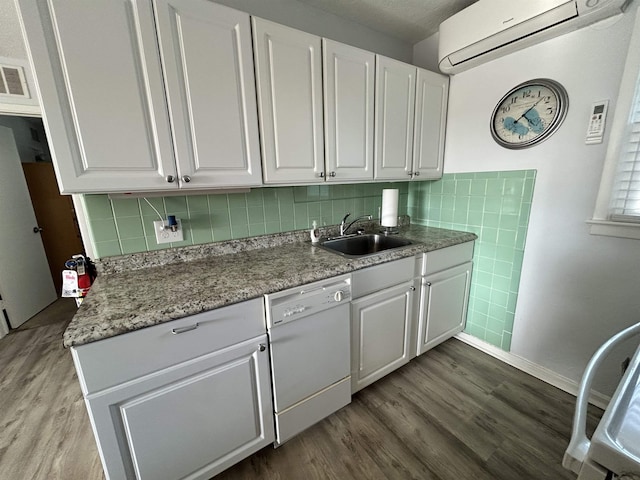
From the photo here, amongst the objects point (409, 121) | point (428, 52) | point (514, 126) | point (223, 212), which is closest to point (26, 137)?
point (223, 212)

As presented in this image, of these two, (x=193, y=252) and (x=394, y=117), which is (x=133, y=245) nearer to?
(x=193, y=252)

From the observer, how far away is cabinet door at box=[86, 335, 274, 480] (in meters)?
0.86

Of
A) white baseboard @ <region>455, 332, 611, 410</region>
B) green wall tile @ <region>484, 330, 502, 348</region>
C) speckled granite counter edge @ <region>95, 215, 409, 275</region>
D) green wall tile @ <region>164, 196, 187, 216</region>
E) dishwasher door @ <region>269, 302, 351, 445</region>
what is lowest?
white baseboard @ <region>455, 332, 611, 410</region>

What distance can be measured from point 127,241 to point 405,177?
1752 millimetres

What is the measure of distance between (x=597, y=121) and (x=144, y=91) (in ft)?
7.14

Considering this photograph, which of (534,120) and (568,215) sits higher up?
(534,120)

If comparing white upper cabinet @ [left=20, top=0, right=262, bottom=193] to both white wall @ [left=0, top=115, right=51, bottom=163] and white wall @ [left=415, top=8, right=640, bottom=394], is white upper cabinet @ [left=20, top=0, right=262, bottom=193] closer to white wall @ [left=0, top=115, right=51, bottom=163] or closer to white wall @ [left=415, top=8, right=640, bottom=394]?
white wall @ [left=415, top=8, right=640, bottom=394]

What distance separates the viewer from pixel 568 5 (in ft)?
4.03

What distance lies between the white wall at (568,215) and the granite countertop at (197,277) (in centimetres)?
57

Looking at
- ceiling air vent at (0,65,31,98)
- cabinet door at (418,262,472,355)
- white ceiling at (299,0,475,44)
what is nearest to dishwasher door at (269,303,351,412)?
cabinet door at (418,262,472,355)

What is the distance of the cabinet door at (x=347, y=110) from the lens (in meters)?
1.41

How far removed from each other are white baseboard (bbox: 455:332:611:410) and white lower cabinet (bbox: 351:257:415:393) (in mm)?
756

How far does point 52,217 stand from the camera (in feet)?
10.5

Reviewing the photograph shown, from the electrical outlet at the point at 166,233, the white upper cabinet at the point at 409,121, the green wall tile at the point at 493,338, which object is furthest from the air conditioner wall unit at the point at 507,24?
the electrical outlet at the point at 166,233
